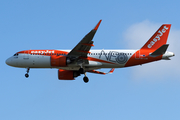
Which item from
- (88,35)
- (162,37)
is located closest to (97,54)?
(88,35)

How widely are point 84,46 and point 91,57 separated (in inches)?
131

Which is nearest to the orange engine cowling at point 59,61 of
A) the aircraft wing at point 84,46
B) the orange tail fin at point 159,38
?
the aircraft wing at point 84,46

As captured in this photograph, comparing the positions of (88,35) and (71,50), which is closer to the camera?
(88,35)

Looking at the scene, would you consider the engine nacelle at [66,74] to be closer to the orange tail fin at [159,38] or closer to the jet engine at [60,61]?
the jet engine at [60,61]

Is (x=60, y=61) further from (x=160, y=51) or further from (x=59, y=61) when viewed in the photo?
(x=160, y=51)

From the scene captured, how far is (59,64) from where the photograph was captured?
167 feet

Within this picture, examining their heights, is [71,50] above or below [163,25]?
below

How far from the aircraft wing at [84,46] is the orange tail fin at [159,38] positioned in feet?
27.6

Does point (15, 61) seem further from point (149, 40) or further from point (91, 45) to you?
point (149, 40)

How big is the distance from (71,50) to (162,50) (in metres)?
12.1

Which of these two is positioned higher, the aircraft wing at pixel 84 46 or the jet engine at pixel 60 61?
the aircraft wing at pixel 84 46

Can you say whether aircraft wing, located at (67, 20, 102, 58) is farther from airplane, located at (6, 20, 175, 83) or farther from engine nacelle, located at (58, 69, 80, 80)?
engine nacelle, located at (58, 69, 80, 80)

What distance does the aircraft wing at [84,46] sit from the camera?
46.8 metres

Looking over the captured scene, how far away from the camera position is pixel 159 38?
53.3 meters
